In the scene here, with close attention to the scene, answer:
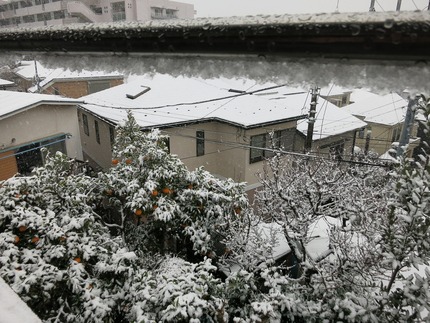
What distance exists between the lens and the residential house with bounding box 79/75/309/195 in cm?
1441

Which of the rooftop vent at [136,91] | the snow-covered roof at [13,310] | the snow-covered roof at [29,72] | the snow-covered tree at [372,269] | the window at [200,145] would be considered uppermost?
the snow-covered roof at [13,310]

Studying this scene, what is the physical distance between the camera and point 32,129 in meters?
10.2

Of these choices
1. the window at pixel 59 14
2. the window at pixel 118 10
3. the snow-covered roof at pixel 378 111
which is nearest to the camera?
the snow-covered roof at pixel 378 111

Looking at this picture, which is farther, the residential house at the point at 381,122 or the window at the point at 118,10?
the window at the point at 118,10

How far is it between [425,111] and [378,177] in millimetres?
13444

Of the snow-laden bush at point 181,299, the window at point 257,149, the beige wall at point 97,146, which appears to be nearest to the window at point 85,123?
the beige wall at point 97,146

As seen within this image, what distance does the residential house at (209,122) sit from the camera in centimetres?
1441

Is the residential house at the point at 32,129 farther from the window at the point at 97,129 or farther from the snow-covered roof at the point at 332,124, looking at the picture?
the snow-covered roof at the point at 332,124

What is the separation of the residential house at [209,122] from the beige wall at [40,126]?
229 centimetres

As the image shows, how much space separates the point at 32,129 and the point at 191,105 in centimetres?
754

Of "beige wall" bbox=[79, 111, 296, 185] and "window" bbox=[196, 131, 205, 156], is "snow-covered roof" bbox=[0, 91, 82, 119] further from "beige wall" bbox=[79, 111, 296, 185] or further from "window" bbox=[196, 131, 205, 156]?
"window" bbox=[196, 131, 205, 156]

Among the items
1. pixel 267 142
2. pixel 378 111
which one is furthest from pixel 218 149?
pixel 378 111

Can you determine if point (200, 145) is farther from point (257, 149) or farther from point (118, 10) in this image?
point (118, 10)

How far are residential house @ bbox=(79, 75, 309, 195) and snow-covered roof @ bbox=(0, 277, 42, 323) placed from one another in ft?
39.8
